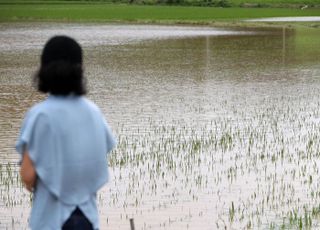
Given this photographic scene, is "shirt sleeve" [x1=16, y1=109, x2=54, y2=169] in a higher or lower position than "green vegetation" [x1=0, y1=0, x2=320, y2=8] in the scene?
higher

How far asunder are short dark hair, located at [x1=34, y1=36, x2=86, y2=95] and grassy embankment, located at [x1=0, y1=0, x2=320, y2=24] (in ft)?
169

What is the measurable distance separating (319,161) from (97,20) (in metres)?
48.2

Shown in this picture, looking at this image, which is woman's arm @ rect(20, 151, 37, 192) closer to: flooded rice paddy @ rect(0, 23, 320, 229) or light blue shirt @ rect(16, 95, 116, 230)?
light blue shirt @ rect(16, 95, 116, 230)

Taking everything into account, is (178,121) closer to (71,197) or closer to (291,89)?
(291,89)

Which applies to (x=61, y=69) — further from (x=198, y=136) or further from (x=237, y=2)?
(x=237, y=2)

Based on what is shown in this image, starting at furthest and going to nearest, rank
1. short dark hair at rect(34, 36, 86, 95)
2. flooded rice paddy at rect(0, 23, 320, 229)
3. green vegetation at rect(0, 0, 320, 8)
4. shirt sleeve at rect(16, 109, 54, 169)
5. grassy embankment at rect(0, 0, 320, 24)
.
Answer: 1. green vegetation at rect(0, 0, 320, 8)
2. grassy embankment at rect(0, 0, 320, 24)
3. flooded rice paddy at rect(0, 23, 320, 229)
4. short dark hair at rect(34, 36, 86, 95)
5. shirt sleeve at rect(16, 109, 54, 169)

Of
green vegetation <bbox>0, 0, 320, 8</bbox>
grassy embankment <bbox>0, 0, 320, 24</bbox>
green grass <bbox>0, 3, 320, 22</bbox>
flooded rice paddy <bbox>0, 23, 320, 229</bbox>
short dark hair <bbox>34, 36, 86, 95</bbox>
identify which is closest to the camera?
short dark hair <bbox>34, 36, 86, 95</bbox>

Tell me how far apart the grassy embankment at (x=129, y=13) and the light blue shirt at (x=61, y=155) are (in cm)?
5169

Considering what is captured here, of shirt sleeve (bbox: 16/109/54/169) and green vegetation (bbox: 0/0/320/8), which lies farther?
green vegetation (bbox: 0/0/320/8)

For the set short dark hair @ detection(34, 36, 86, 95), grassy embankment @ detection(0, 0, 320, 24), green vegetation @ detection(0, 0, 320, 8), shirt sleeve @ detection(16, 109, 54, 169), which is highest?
short dark hair @ detection(34, 36, 86, 95)

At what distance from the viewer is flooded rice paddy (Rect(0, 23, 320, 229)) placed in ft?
28.9

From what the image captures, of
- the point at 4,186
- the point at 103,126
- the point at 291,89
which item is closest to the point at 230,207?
the point at 4,186

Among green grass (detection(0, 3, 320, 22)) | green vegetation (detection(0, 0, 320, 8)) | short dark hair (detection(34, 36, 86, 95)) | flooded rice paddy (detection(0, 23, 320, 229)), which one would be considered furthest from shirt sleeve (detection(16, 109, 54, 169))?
green vegetation (detection(0, 0, 320, 8))

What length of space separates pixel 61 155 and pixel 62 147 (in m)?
0.04
